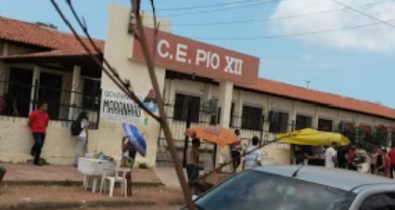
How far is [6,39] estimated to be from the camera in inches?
927

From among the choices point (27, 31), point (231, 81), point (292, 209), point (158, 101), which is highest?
point (27, 31)

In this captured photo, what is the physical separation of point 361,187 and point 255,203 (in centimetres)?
84

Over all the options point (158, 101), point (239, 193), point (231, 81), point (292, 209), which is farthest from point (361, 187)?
point (231, 81)

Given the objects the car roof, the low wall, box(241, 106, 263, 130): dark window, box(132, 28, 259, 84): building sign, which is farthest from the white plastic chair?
box(241, 106, 263, 130): dark window

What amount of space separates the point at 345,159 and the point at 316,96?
13.6m

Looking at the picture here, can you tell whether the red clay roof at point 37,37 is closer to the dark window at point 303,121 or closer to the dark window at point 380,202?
the dark window at point 303,121

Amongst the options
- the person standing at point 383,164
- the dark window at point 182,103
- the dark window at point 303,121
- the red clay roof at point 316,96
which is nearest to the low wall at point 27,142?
the dark window at point 182,103

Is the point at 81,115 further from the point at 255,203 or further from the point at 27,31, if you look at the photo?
the point at 255,203

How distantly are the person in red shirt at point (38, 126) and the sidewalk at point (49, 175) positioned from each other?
17.4 inches

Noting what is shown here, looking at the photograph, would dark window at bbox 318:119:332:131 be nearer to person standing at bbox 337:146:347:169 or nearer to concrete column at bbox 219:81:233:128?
person standing at bbox 337:146:347:169

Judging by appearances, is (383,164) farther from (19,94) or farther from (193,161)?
(19,94)

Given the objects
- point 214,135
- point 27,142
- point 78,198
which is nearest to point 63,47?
point 27,142

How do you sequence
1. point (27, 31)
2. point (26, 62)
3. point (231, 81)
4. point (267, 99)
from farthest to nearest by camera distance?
point (267, 99) < point (27, 31) < point (26, 62) < point (231, 81)

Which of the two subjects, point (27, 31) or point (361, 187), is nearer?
point (361, 187)
